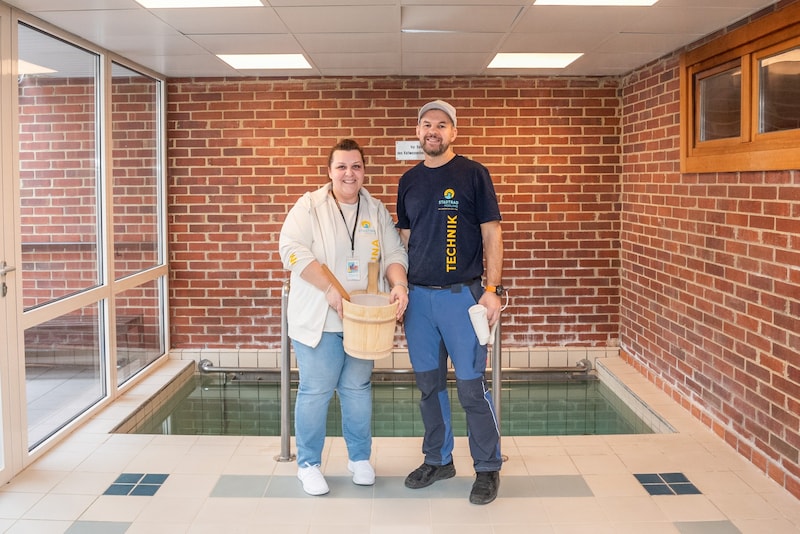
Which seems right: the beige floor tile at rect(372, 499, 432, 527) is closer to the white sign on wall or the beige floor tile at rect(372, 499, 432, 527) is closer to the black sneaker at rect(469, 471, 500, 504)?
the black sneaker at rect(469, 471, 500, 504)

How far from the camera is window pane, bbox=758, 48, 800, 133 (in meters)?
3.54

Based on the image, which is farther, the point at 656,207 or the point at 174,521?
the point at 656,207

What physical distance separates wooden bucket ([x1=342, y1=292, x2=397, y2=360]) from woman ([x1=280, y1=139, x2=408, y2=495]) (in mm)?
82

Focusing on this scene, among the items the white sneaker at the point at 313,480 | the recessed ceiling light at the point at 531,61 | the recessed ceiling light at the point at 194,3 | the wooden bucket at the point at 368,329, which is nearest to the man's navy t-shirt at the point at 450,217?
the wooden bucket at the point at 368,329

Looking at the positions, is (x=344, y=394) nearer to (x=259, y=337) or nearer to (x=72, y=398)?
(x=72, y=398)

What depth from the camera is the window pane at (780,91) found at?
139 inches

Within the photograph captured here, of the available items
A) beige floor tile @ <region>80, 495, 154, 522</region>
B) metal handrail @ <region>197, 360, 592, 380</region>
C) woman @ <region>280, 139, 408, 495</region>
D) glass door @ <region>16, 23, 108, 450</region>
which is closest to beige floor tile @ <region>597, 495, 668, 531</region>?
woman @ <region>280, 139, 408, 495</region>

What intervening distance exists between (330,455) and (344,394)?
611 millimetres

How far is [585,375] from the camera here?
20.0 feet

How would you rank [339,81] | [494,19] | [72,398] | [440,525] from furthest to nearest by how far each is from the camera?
1. [339,81]
2. [72,398]
3. [494,19]
4. [440,525]

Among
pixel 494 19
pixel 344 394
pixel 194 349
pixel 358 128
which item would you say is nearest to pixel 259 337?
pixel 194 349

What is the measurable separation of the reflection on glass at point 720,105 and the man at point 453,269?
172 cm

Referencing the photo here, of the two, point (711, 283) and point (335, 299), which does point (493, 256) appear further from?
point (711, 283)

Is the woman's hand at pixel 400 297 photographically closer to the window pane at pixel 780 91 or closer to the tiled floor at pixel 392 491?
the tiled floor at pixel 392 491
